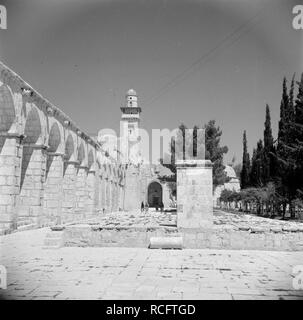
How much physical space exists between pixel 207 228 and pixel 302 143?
1363 cm

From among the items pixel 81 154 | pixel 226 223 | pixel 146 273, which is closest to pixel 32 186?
pixel 81 154

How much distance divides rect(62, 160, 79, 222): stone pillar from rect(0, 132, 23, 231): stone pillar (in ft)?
20.9

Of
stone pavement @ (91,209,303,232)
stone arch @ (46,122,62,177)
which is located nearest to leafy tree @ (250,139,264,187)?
stone pavement @ (91,209,303,232)

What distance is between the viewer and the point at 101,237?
27.2 feet

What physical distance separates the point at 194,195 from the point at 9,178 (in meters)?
6.41

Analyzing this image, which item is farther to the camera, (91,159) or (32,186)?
(91,159)

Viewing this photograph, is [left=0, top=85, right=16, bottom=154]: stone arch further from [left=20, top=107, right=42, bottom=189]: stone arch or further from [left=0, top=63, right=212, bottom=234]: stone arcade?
[left=20, top=107, right=42, bottom=189]: stone arch

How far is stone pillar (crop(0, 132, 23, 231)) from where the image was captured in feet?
35.6

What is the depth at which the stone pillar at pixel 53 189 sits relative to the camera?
1535 cm

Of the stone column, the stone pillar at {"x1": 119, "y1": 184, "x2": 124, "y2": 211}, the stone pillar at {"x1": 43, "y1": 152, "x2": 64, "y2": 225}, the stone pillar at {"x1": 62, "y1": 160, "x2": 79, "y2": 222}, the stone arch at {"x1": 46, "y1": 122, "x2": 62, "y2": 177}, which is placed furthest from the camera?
the stone pillar at {"x1": 119, "y1": 184, "x2": 124, "y2": 211}

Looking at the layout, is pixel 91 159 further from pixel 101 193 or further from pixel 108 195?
pixel 108 195

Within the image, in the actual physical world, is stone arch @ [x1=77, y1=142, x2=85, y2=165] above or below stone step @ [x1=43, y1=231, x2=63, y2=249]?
above

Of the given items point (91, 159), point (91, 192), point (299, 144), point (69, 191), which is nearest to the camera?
point (69, 191)

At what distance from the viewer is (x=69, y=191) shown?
18.2 meters
